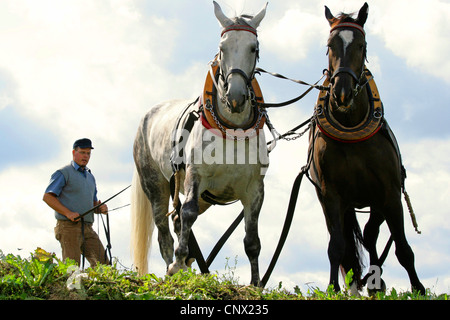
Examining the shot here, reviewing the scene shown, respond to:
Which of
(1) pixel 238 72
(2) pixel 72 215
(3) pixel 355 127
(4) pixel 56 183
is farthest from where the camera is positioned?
(4) pixel 56 183

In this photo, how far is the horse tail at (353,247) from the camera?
308 inches

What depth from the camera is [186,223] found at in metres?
7.25

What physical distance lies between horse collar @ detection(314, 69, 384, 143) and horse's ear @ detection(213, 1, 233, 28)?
1.27m

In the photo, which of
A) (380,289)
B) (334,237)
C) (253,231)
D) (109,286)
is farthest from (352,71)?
(109,286)

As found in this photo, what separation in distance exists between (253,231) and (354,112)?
168cm

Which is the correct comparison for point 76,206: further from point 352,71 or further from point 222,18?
point 352,71

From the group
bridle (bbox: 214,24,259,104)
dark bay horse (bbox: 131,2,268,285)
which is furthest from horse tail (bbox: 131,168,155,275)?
bridle (bbox: 214,24,259,104)

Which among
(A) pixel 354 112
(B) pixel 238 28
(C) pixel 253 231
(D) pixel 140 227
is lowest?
(C) pixel 253 231

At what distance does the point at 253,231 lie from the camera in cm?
745

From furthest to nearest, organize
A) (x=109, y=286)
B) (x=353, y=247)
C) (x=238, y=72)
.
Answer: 1. (x=353, y=247)
2. (x=238, y=72)
3. (x=109, y=286)

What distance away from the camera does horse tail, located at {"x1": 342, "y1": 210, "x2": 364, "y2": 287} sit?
7832 millimetres

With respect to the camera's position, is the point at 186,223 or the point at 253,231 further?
the point at 253,231

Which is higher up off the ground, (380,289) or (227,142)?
(227,142)
